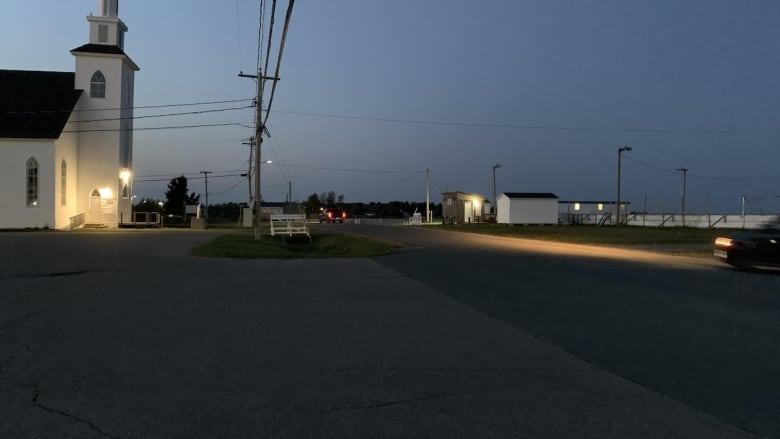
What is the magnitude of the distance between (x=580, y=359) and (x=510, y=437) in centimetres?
277

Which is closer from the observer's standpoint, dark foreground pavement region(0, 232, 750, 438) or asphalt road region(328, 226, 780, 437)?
dark foreground pavement region(0, 232, 750, 438)

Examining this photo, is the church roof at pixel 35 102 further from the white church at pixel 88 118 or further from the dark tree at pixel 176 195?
the dark tree at pixel 176 195

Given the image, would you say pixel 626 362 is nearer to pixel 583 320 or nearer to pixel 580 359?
pixel 580 359

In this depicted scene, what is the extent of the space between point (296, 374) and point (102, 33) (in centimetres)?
4885

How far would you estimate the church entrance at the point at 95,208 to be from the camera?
4603 cm

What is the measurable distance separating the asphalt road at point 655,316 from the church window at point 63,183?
108 ft

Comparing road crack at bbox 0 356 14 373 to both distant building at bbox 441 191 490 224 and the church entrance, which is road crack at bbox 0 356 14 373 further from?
distant building at bbox 441 191 490 224

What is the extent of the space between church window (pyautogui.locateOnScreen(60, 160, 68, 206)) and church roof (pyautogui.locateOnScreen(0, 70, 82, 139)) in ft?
9.48

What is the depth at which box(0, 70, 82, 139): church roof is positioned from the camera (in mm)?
40625

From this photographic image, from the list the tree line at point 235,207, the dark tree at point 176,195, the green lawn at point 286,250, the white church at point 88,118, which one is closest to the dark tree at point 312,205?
the tree line at point 235,207

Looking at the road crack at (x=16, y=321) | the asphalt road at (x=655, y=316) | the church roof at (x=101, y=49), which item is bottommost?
the road crack at (x=16, y=321)

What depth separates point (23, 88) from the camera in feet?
149

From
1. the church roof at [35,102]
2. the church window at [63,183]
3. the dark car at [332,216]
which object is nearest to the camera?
the church roof at [35,102]

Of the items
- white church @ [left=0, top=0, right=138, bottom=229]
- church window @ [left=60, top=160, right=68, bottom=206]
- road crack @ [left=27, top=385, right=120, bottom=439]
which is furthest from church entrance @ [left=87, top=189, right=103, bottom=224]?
road crack @ [left=27, top=385, right=120, bottom=439]
